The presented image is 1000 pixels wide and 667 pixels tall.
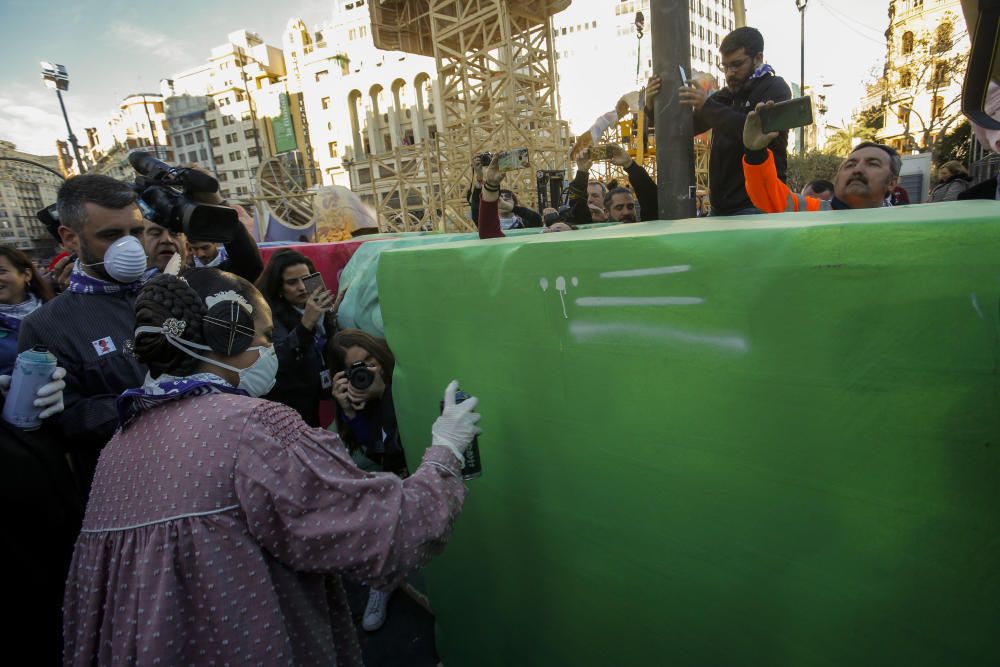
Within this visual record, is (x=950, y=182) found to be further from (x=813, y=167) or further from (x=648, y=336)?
(x=813, y=167)

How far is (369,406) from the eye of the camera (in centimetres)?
252

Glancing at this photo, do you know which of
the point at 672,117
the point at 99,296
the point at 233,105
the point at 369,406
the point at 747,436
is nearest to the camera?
the point at 747,436

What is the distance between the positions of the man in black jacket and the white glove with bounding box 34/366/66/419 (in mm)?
2665

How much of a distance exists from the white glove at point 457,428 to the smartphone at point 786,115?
54.1 inches

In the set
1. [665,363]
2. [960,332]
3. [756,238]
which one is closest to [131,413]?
[665,363]

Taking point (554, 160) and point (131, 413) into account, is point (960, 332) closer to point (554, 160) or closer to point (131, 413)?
point (131, 413)

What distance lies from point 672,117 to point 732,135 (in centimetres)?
82

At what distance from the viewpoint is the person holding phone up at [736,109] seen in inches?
88.8

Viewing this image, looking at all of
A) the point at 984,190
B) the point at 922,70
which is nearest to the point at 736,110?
the point at 984,190

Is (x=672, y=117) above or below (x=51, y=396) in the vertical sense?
A: above

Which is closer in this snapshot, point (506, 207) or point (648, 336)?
point (648, 336)

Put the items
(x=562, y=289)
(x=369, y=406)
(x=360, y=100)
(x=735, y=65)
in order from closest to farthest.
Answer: (x=562, y=289) → (x=735, y=65) → (x=369, y=406) → (x=360, y=100)

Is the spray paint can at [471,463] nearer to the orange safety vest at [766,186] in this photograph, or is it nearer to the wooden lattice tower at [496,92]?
the orange safety vest at [766,186]

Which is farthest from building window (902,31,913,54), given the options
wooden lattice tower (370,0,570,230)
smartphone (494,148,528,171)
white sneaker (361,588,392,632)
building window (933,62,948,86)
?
white sneaker (361,588,392,632)
